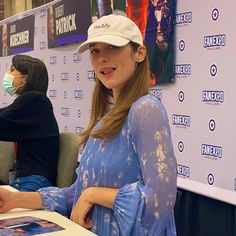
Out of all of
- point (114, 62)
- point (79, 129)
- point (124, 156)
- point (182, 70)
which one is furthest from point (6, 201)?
point (79, 129)

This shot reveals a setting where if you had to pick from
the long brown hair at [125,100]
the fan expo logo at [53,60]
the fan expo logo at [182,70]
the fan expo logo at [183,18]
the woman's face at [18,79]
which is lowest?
the long brown hair at [125,100]

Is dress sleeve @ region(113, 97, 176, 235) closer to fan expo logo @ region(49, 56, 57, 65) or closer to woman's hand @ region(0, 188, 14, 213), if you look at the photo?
woman's hand @ region(0, 188, 14, 213)

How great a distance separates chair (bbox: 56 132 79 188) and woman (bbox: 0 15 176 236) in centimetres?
84

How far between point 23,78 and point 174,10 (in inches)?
36.8

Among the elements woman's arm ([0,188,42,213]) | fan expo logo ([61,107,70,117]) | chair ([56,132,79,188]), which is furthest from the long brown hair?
fan expo logo ([61,107,70,117])

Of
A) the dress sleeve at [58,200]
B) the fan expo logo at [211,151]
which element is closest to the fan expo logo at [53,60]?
the fan expo logo at [211,151]

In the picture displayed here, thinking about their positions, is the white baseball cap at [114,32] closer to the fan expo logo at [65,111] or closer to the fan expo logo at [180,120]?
the fan expo logo at [180,120]

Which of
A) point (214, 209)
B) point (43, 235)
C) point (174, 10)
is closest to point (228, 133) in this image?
point (214, 209)

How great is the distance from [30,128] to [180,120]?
0.84m

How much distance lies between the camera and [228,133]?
2.20 metres

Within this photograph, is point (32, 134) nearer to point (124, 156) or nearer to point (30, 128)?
point (30, 128)

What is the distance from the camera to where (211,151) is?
2307 mm

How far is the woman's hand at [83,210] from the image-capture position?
128 cm

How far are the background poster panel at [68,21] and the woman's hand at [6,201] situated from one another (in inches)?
91.2
